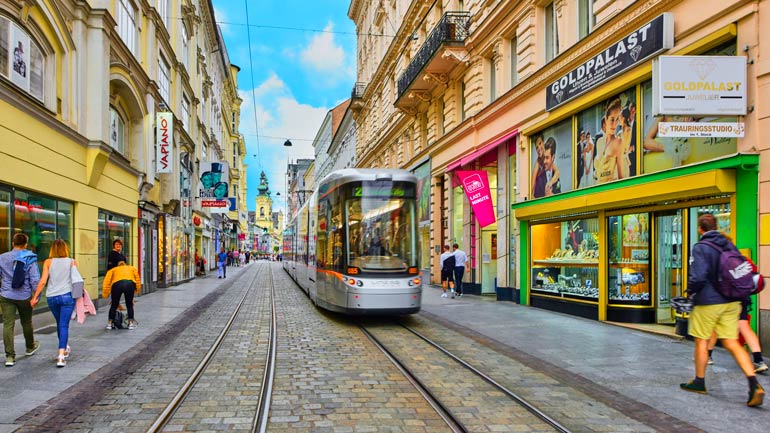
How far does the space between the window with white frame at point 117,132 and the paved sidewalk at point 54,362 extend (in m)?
5.61

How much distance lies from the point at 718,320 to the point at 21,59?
12024mm

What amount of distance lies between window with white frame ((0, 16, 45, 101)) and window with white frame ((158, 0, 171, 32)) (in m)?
11.5

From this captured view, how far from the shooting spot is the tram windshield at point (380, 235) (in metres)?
11.0

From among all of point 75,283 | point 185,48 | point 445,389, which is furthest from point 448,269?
point 185,48

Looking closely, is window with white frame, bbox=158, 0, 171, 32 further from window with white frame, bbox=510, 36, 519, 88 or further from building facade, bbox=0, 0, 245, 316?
window with white frame, bbox=510, 36, 519, 88

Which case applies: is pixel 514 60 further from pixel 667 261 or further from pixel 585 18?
pixel 667 261

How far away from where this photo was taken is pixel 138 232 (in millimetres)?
19453

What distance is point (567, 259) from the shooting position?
13.3 m

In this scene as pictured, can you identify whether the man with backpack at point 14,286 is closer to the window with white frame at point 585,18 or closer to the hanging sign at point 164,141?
the window with white frame at point 585,18

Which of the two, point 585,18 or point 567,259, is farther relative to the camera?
point 567,259

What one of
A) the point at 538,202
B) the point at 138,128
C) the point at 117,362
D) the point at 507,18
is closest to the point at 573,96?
the point at 538,202

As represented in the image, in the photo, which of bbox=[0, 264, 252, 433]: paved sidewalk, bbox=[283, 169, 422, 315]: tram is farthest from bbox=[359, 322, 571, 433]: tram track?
bbox=[0, 264, 252, 433]: paved sidewalk

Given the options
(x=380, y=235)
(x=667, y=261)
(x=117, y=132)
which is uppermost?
(x=117, y=132)

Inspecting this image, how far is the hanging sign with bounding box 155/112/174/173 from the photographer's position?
1988 cm
